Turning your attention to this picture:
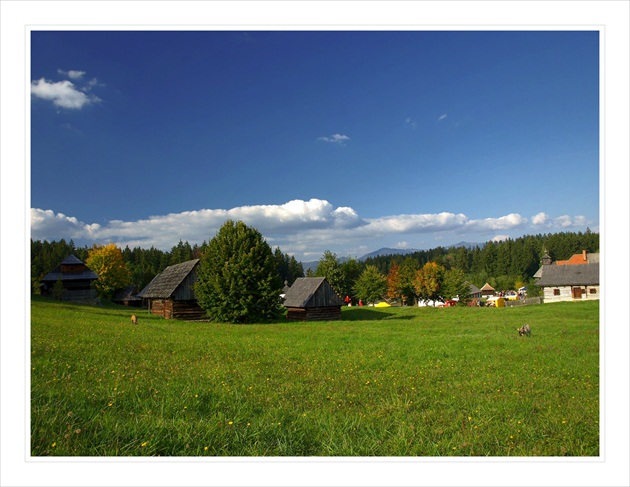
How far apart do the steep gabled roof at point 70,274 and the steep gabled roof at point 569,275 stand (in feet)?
23.6

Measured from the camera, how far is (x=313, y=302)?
16891 millimetres

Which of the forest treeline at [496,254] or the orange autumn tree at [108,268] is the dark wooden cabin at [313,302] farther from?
the orange autumn tree at [108,268]

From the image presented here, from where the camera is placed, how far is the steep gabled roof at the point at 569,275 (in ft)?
17.6

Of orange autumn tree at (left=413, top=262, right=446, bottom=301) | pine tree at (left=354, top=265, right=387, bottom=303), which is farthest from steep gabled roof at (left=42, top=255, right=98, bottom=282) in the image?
pine tree at (left=354, top=265, right=387, bottom=303)

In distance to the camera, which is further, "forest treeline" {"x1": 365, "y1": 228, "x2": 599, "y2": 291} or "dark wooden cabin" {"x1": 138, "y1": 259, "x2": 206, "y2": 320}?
"dark wooden cabin" {"x1": 138, "y1": 259, "x2": 206, "y2": 320}

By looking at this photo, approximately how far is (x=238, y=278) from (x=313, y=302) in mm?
4230

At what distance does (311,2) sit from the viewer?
3725mm

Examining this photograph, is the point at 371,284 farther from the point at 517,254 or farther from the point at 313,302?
the point at 517,254

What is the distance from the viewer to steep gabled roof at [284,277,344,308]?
16.8 meters

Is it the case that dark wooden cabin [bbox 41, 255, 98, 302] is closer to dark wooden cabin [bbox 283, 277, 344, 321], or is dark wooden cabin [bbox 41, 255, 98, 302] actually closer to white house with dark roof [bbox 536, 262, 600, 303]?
white house with dark roof [bbox 536, 262, 600, 303]


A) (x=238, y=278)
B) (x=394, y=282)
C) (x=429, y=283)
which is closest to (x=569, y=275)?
(x=238, y=278)

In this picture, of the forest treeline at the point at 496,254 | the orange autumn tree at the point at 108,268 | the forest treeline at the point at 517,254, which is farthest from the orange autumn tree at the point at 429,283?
the orange autumn tree at the point at 108,268

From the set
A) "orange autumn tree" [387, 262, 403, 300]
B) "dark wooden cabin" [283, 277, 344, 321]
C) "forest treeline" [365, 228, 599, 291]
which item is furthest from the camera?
"orange autumn tree" [387, 262, 403, 300]

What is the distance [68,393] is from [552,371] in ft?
18.5
